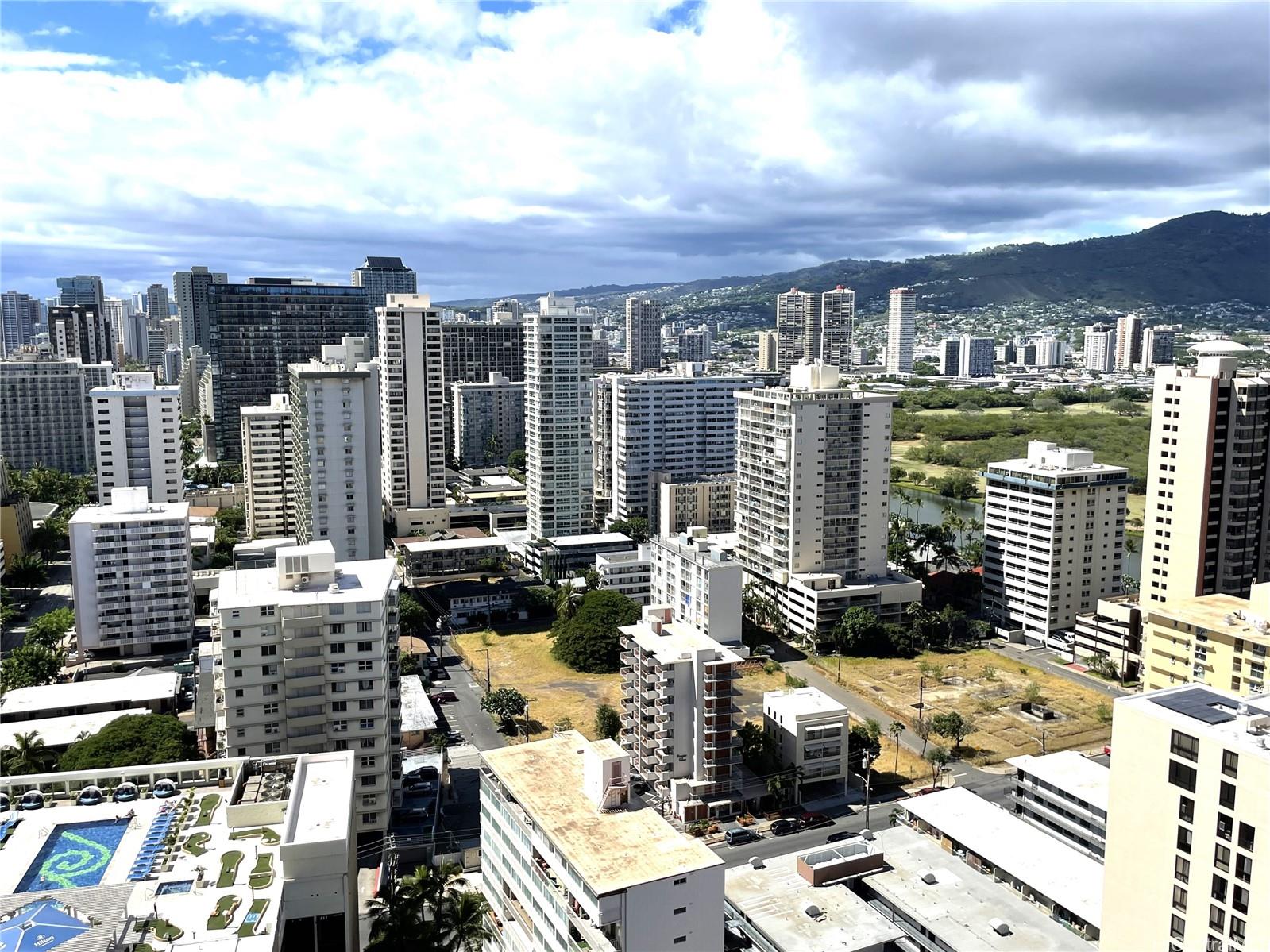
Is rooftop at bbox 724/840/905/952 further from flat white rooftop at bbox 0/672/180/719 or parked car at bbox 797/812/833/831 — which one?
flat white rooftop at bbox 0/672/180/719

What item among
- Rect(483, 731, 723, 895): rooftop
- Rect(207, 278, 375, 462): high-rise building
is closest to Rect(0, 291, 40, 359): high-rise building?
Rect(207, 278, 375, 462): high-rise building

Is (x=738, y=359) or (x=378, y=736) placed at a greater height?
(x=738, y=359)

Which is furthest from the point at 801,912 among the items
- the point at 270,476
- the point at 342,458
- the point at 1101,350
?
the point at 1101,350

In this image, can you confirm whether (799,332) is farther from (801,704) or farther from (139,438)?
(801,704)

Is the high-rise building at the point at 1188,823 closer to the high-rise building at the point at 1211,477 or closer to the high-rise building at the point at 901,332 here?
the high-rise building at the point at 1211,477

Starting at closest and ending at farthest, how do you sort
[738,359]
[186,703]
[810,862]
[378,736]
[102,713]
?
1. [810,862]
2. [378,736]
3. [102,713]
4. [186,703]
5. [738,359]

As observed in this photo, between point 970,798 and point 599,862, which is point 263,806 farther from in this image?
point 970,798

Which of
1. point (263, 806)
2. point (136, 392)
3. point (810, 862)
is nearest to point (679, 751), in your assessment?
point (810, 862)
